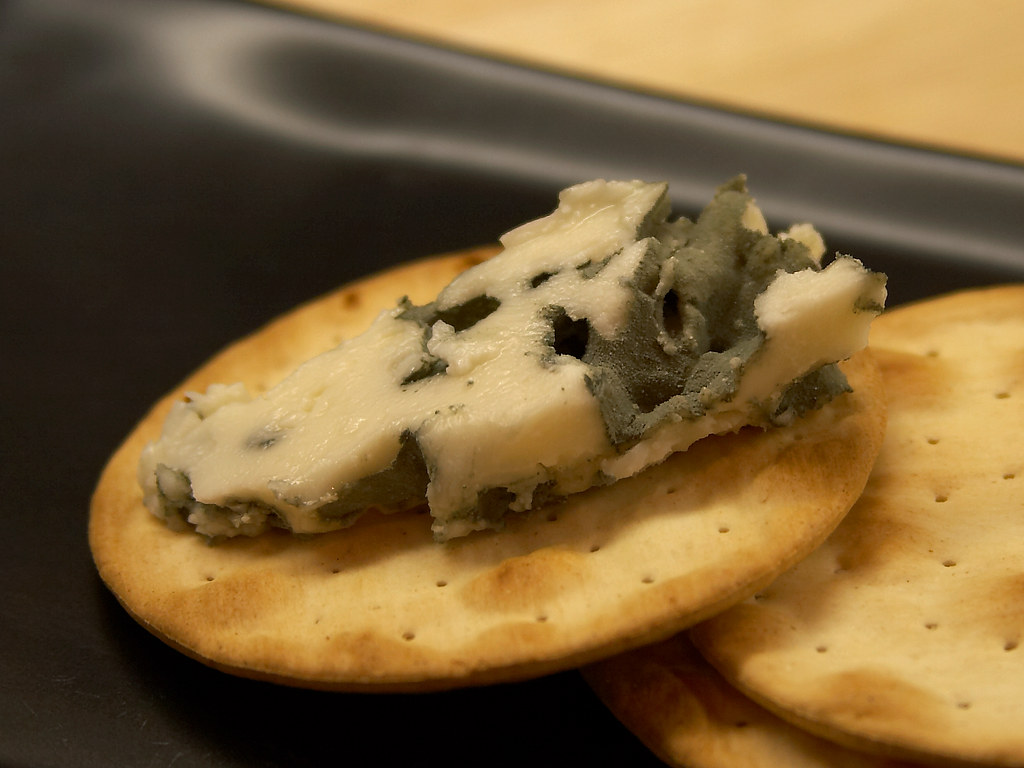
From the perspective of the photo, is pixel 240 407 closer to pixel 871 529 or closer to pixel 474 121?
pixel 871 529

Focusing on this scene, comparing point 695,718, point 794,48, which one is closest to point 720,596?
point 695,718

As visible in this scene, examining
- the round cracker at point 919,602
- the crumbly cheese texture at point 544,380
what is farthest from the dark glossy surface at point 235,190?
the round cracker at point 919,602

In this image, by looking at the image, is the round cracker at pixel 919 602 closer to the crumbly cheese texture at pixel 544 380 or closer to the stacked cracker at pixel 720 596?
the stacked cracker at pixel 720 596

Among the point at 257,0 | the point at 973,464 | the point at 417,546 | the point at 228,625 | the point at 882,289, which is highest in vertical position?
the point at 257,0

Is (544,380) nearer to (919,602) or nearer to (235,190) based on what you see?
(919,602)

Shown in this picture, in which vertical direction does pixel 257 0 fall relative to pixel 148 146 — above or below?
above

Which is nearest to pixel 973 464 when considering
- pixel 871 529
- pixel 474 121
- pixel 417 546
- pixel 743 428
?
pixel 871 529

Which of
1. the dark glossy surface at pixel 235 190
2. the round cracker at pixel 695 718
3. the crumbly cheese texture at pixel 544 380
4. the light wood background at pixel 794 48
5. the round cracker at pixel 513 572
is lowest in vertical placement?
the round cracker at pixel 695 718
